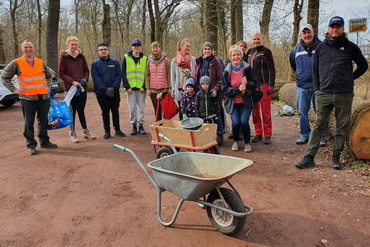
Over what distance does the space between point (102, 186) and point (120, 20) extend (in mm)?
22211

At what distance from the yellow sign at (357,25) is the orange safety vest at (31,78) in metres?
7.21

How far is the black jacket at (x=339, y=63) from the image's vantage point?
426cm

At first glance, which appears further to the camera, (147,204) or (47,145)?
(47,145)

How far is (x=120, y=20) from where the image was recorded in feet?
79.8

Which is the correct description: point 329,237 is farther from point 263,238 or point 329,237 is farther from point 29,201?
point 29,201

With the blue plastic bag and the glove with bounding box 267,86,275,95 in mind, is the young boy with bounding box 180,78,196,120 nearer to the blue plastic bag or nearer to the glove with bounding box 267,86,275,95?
the glove with bounding box 267,86,275,95

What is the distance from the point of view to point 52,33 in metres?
14.7

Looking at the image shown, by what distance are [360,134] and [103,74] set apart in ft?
15.3

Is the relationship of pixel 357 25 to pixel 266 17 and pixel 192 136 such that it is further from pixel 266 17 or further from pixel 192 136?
pixel 266 17

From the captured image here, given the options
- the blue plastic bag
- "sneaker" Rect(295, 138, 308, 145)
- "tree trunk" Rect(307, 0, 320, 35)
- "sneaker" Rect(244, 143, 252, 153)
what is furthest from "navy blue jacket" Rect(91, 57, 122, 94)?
"tree trunk" Rect(307, 0, 320, 35)

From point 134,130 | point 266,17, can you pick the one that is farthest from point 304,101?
point 266,17

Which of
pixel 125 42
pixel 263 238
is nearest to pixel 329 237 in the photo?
pixel 263 238

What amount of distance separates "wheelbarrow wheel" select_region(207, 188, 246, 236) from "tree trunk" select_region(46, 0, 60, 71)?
13.5 m

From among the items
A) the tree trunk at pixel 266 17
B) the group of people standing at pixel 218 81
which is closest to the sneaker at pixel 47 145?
the group of people standing at pixel 218 81
